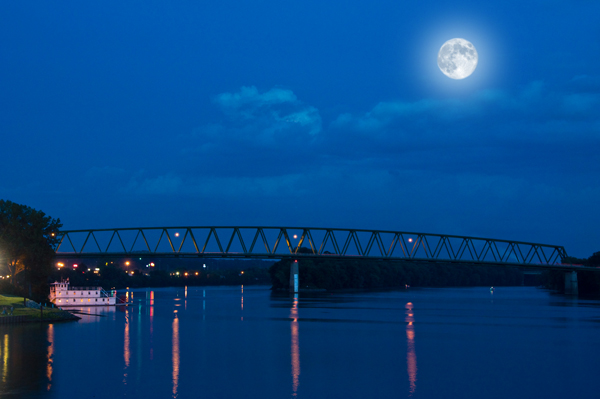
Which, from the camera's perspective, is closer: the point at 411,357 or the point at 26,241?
the point at 411,357

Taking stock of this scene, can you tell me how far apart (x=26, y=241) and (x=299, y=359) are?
2507 inches

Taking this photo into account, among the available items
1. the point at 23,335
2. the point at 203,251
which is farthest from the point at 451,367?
the point at 203,251

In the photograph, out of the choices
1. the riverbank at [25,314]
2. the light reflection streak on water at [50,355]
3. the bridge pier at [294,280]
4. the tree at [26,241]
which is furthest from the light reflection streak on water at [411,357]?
the bridge pier at [294,280]

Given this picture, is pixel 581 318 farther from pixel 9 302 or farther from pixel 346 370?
pixel 9 302

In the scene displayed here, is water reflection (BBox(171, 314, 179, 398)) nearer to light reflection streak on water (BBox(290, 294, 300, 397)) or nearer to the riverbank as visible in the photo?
light reflection streak on water (BBox(290, 294, 300, 397))

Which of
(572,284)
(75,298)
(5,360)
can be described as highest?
(572,284)

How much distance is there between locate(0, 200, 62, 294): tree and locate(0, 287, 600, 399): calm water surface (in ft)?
65.3

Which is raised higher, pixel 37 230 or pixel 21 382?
pixel 37 230

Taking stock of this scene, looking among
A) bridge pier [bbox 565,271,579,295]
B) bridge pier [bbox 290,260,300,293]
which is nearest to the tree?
bridge pier [bbox 290,260,300,293]

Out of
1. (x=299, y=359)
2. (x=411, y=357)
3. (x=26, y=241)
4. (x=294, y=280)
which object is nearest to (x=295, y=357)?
(x=299, y=359)

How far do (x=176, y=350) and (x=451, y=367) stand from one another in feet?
75.9

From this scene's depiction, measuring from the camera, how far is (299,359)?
4872 centimetres

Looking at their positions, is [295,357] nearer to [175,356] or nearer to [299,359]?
[299,359]

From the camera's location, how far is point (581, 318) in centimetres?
9075
